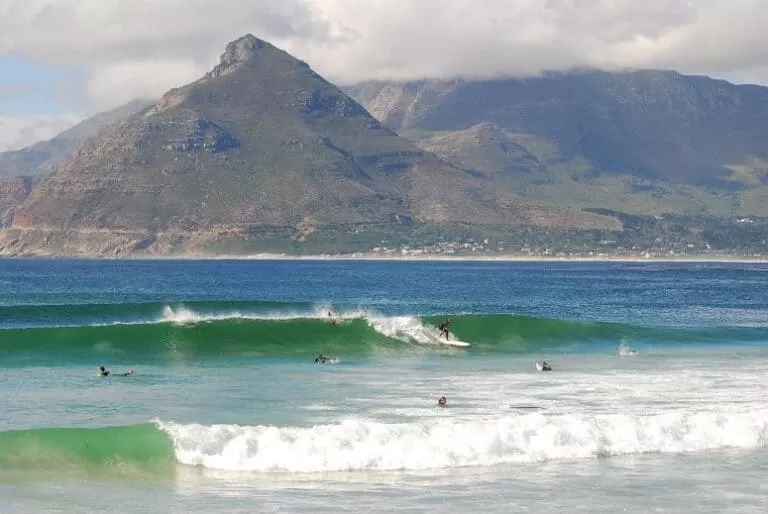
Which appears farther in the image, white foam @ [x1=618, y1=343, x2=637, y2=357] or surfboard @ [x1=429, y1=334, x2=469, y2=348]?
surfboard @ [x1=429, y1=334, x2=469, y2=348]

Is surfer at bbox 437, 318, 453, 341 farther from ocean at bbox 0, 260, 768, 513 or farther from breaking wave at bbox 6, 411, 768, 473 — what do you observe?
breaking wave at bbox 6, 411, 768, 473

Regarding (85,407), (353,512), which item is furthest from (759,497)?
(85,407)

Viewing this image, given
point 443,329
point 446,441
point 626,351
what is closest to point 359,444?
point 446,441

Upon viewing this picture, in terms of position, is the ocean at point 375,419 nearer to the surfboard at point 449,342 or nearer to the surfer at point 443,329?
the surfboard at point 449,342

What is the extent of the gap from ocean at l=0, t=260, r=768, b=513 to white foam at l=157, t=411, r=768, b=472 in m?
0.05

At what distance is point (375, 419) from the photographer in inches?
1227

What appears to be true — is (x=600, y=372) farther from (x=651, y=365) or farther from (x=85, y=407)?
(x=85, y=407)

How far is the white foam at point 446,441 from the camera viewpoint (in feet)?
86.8

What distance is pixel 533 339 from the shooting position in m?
60.9

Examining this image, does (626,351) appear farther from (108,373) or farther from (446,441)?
(446,441)

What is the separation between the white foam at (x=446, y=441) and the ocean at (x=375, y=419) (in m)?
0.05

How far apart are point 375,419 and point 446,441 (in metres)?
4.18

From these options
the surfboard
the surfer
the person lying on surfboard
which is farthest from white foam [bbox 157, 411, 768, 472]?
the surfboard

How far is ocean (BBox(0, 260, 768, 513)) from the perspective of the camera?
24000 mm
